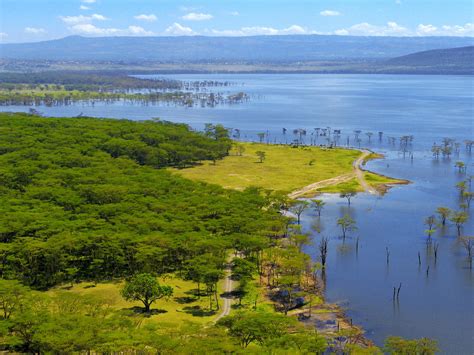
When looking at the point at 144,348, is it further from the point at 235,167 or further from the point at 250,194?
the point at 235,167

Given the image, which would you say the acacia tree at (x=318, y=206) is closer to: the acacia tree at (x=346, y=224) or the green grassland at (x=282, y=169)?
the acacia tree at (x=346, y=224)

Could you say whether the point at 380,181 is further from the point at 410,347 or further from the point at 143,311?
the point at 410,347

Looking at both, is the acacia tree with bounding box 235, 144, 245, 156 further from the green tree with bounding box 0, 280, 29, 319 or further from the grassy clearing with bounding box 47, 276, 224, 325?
the green tree with bounding box 0, 280, 29, 319

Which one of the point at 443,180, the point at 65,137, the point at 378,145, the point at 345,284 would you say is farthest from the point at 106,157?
the point at 378,145

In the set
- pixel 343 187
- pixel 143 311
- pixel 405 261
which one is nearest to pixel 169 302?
pixel 143 311

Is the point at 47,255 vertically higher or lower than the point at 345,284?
higher

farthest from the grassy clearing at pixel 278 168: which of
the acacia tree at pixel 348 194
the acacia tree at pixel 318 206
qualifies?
the acacia tree at pixel 348 194
